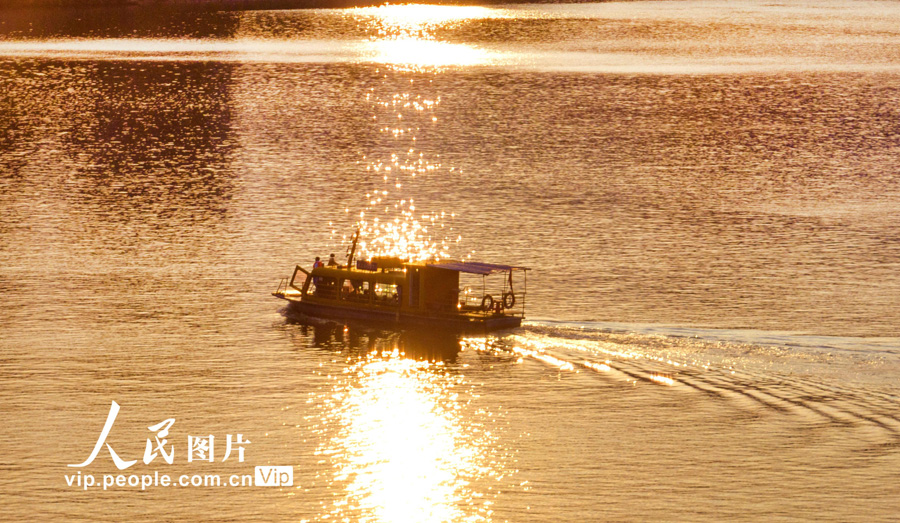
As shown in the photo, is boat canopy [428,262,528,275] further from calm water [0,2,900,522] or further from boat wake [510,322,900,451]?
boat wake [510,322,900,451]

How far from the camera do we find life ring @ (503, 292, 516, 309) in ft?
236

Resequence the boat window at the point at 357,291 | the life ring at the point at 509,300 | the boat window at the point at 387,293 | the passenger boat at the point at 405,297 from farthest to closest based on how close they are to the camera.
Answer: the boat window at the point at 357,291
the boat window at the point at 387,293
the passenger boat at the point at 405,297
the life ring at the point at 509,300

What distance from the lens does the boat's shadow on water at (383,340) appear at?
6875 cm

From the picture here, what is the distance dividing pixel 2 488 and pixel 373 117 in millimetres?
123694

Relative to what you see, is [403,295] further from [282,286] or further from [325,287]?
[282,286]

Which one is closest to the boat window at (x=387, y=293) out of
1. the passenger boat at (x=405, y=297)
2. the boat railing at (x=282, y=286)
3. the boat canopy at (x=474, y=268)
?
the passenger boat at (x=405, y=297)

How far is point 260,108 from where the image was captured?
174m

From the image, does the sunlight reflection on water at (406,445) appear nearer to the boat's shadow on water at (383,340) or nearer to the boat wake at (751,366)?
the boat's shadow on water at (383,340)

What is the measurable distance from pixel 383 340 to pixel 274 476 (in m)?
20.5

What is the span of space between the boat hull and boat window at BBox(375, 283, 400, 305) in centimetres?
96

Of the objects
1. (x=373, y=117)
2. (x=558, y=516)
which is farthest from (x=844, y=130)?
(x=558, y=516)

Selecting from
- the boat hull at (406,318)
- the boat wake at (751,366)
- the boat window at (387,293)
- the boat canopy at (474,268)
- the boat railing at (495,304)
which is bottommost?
the boat wake at (751,366)

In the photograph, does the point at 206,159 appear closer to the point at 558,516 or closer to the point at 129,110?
the point at 129,110

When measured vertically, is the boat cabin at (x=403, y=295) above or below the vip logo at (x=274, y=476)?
above
